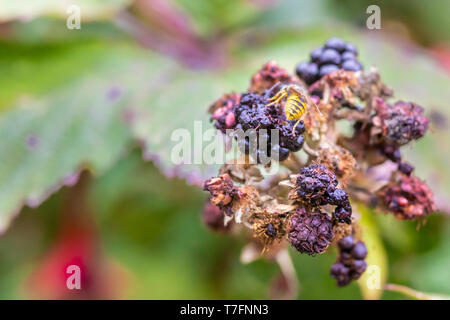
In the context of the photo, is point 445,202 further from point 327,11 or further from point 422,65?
point 327,11

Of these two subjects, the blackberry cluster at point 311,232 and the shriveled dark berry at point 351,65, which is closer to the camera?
the blackberry cluster at point 311,232

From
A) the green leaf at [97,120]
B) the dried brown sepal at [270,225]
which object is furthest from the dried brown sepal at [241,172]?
the green leaf at [97,120]

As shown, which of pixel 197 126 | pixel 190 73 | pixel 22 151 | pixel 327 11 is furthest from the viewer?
pixel 327 11

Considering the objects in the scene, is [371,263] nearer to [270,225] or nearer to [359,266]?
[359,266]

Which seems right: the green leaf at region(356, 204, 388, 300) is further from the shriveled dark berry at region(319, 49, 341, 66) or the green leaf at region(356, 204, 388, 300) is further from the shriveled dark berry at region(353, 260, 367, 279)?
the shriveled dark berry at region(319, 49, 341, 66)

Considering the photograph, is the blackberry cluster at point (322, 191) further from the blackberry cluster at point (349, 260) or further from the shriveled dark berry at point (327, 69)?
the shriveled dark berry at point (327, 69)

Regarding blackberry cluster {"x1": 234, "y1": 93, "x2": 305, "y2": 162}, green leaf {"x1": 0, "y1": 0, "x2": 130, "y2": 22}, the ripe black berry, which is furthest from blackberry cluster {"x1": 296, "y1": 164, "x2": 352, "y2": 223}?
green leaf {"x1": 0, "y1": 0, "x2": 130, "y2": 22}

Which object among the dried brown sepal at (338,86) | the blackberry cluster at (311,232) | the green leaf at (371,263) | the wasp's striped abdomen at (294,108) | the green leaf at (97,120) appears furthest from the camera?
the green leaf at (97,120)

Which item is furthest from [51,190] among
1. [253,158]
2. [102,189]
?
[253,158]
